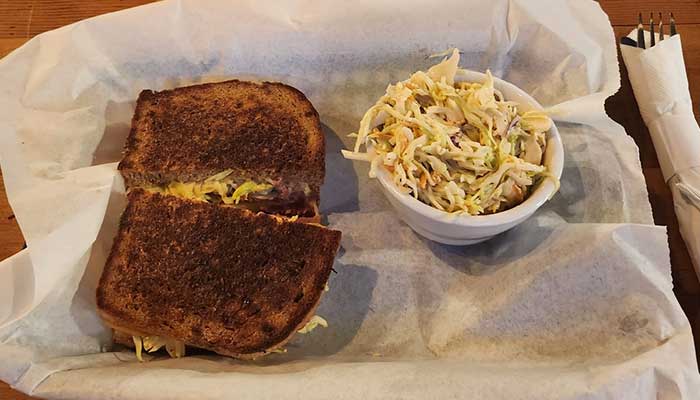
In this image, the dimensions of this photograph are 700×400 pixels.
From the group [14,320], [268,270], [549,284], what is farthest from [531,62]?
[14,320]

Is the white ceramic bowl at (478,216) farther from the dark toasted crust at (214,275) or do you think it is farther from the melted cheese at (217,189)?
the melted cheese at (217,189)

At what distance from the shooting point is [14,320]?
1329mm

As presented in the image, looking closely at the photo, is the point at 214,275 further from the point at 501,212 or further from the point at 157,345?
the point at 501,212

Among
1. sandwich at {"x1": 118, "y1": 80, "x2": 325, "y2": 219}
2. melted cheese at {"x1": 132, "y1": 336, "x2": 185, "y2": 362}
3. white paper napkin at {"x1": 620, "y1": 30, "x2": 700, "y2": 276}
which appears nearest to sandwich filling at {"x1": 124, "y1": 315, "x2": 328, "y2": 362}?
melted cheese at {"x1": 132, "y1": 336, "x2": 185, "y2": 362}

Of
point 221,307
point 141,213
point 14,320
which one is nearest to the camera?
point 14,320

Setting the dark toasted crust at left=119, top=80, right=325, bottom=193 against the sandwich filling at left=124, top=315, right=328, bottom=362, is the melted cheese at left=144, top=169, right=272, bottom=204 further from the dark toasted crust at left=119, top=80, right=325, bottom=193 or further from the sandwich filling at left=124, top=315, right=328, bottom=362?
the sandwich filling at left=124, top=315, right=328, bottom=362

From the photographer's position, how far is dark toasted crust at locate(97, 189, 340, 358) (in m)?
1.43

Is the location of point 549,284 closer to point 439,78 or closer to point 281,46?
point 439,78

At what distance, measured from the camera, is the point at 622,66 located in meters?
1.92

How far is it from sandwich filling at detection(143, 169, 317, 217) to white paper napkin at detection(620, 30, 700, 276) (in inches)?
40.1

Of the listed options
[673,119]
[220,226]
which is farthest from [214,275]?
[673,119]

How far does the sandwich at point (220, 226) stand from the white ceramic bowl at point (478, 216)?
0.21 metres

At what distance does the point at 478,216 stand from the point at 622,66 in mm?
918

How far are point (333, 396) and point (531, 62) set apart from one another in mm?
1169
